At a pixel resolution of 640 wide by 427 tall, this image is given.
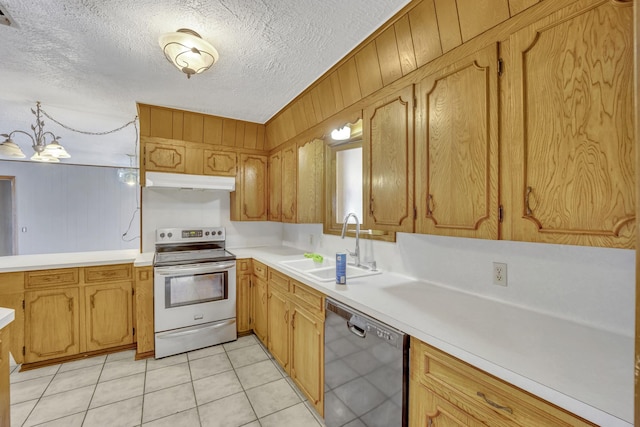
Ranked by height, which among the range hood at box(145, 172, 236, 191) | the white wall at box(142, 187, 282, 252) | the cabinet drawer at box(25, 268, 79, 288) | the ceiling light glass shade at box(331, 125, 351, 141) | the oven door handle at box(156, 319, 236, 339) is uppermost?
the ceiling light glass shade at box(331, 125, 351, 141)

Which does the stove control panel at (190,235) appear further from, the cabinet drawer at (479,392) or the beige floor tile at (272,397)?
the cabinet drawer at (479,392)

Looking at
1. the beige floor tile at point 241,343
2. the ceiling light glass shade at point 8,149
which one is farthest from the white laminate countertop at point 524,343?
the ceiling light glass shade at point 8,149

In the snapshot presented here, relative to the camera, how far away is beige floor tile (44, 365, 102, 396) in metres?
2.15

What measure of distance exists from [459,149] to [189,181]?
2.56 metres

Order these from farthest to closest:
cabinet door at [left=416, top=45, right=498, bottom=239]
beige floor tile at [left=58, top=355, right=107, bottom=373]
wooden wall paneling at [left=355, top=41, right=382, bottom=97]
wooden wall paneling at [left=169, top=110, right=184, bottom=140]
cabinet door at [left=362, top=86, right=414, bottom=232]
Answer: wooden wall paneling at [left=169, top=110, right=184, bottom=140] → beige floor tile at [left=58, top=355, right=107, bottom=373] → wooden wall paneling at [left=355, top=41, right=382, bottom=97] → cabinet door at [left=362, top=86, right=414, bottom=232] → cabinet door at [left=416, top=45, right=498, bottom=239]

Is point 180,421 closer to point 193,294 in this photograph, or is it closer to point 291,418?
point 291,418

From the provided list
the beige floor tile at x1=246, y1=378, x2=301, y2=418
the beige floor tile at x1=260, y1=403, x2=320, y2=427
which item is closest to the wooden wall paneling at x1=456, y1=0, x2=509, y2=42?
the beige floor tile at x1=260, y1=403, x2=320, y2=427

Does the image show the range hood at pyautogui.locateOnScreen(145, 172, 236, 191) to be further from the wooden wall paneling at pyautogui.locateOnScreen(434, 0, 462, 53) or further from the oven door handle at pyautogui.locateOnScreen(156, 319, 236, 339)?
the wooden wall paneling at pyautogui.locateOnScreen(434, 0, 462, 53)

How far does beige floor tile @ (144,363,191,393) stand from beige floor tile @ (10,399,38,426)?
2.21 feet

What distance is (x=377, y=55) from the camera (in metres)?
1.69

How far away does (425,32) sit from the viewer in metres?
1.40

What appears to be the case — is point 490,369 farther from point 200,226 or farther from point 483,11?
point 200,226

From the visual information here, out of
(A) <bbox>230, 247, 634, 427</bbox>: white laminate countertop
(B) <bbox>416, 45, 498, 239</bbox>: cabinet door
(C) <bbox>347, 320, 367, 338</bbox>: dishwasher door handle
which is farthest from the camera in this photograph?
(C) <bbox>347, 320, 367, 338</bbox>: dishwasher door handle

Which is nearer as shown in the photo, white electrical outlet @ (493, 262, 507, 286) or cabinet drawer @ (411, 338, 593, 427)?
cabinet drawer @ (411, 338, 593, 427)
